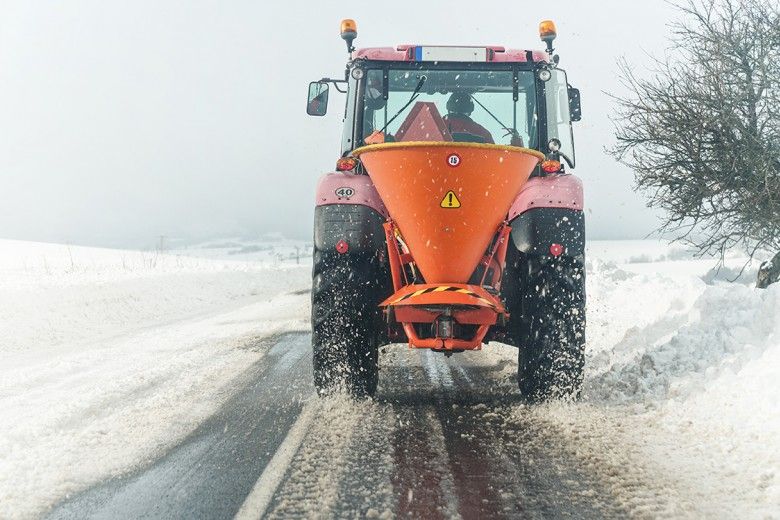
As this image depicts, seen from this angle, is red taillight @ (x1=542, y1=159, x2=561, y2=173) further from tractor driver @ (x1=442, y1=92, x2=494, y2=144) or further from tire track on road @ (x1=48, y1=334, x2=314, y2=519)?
tire track on road @ (x1=48, y1=334, x2=314, y2=519)

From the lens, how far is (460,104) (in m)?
5.44

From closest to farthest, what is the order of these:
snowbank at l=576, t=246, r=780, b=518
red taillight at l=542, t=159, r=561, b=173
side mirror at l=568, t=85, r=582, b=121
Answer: snowbank at l=576, t=246, r=780, b=518
red taillight at l=542, t=159, r=561, b=173
side mirror at l=568, t=85, r=582, b=121

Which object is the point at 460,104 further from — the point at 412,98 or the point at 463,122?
the point at 412,98

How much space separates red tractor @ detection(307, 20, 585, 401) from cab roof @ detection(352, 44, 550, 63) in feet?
0.03

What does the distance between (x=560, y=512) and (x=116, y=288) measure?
13856 mm

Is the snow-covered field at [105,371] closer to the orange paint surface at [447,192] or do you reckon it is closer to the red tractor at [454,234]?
the red tractor at [454,234]

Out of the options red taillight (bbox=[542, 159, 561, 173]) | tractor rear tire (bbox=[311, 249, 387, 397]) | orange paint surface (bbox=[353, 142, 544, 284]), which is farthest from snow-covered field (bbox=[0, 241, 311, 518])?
red taillight (bbox=[542, 159, 561, 173])

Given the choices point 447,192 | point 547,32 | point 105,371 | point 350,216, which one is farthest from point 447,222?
point 105,371

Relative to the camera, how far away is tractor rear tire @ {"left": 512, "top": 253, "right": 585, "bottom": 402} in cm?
466

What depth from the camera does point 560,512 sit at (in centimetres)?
289

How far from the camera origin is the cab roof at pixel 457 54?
5414 millimetres

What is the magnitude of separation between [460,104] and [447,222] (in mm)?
1435

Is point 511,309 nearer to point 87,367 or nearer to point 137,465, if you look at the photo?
point 137,465

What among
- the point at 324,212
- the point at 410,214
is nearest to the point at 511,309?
the point at 410,214
